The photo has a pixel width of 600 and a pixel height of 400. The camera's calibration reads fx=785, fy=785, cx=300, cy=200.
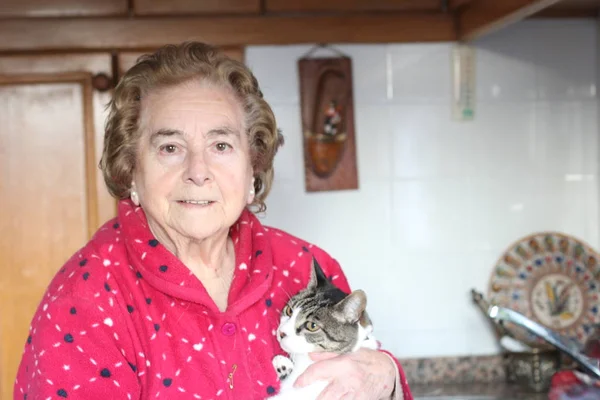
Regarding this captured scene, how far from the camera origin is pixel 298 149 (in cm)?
236

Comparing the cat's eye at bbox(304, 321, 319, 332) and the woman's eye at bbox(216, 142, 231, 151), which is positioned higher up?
the woman's eye at bbox(216, 142, 231, 151)

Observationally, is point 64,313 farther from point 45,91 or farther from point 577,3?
point 577,3

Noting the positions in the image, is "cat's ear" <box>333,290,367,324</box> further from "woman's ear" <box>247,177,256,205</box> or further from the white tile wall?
the white tile wall

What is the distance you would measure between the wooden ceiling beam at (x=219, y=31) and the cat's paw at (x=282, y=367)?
116 centimetres

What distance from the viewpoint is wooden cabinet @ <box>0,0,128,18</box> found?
2240mm

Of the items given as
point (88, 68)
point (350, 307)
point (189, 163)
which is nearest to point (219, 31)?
point (88, 68)

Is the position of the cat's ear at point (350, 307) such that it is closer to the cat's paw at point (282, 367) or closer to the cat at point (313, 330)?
the cat at point (313, 330)

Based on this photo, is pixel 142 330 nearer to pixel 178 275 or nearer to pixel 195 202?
pixel 178 275

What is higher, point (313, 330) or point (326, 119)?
point (326, 119)

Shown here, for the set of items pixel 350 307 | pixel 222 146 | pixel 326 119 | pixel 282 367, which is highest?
pixel 326 119

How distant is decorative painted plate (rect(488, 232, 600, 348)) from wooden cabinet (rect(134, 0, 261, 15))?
109 cm

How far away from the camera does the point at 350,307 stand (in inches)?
57.4

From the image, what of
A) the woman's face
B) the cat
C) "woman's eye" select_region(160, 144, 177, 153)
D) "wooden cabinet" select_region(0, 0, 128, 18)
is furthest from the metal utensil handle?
"wooden cabinet" select_region(0, 0, 128, 18)

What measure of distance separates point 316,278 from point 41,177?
1116 millimetres
